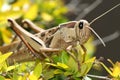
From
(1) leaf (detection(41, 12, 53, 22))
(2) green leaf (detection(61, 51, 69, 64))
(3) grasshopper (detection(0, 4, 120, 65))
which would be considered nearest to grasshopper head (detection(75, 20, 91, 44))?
(3) grasshopper (detection(0, 4, 120, 65))

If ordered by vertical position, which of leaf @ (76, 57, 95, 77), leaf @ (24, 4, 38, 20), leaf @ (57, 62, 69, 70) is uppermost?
leaf @ (24, 4, 38, 20)

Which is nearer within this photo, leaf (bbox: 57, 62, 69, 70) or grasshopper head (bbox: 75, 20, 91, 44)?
leaf (bbox: 57, 62, 69, 70)

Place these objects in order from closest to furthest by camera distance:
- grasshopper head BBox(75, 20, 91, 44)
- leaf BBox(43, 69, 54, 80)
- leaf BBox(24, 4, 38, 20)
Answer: leaf BBox(43, 69, 54, 80) < grasshopper head BBox(75, 20, 91, 44) < leaf BBox(24, 4, 38, 20)

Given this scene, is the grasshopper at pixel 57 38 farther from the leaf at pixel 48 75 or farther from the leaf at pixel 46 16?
the leaf at pixel 46 16

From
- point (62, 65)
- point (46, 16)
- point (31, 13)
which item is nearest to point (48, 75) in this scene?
point (62, 65)

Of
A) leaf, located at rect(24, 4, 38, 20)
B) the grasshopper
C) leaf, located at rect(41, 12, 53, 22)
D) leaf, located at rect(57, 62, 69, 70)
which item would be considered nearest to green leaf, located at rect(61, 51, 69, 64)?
leaf, located at rect(57, 62, 69, 70)

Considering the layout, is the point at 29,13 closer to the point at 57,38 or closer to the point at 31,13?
the point at 31,13

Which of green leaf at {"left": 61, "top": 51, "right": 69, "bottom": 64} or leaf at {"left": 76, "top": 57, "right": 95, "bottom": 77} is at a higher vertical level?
green leaf at {"left": 61, "top": 51, "right": 69, "bottom": 64}

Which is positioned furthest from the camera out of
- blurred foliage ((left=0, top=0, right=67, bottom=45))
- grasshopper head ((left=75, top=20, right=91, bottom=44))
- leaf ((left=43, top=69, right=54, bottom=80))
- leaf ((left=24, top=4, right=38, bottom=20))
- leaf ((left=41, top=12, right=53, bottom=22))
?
leaf ((left=41, top=12, right=53, bottom=22))

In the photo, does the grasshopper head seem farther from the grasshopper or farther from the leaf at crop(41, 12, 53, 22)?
the leaf at crop(41, 12, 53, 22)
